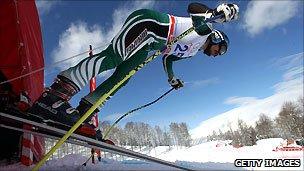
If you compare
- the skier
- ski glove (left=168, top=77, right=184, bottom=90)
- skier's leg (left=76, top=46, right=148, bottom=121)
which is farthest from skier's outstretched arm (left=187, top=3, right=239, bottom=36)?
ski glove (left=168, top=77, right=184, bottom=90)

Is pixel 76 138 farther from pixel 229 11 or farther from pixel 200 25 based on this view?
pixel 229 11

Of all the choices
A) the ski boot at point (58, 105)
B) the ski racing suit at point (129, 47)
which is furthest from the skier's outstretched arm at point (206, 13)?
the ski boot at point (58, 105)

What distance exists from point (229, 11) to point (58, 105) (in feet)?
7.62

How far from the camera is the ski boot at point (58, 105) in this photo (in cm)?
325

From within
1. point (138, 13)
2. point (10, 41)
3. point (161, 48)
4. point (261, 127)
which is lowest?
point (161, 48)

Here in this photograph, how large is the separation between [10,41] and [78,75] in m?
2.41

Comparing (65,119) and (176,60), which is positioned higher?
(176,60)

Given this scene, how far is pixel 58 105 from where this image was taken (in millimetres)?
3324

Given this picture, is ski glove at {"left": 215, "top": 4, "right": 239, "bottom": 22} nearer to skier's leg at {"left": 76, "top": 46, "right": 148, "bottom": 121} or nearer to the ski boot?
skier's leg at {"left": 76, "top": 46, "right": 148, "bottom": 121}

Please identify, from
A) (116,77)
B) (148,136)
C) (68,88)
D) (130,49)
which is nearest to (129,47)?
(130,49)

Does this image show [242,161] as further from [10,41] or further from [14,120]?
[10,41]

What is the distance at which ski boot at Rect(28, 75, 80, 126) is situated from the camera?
3.25m

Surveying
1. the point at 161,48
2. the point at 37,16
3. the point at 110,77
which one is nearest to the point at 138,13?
the point at 161,48

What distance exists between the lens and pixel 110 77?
12.0 feet
